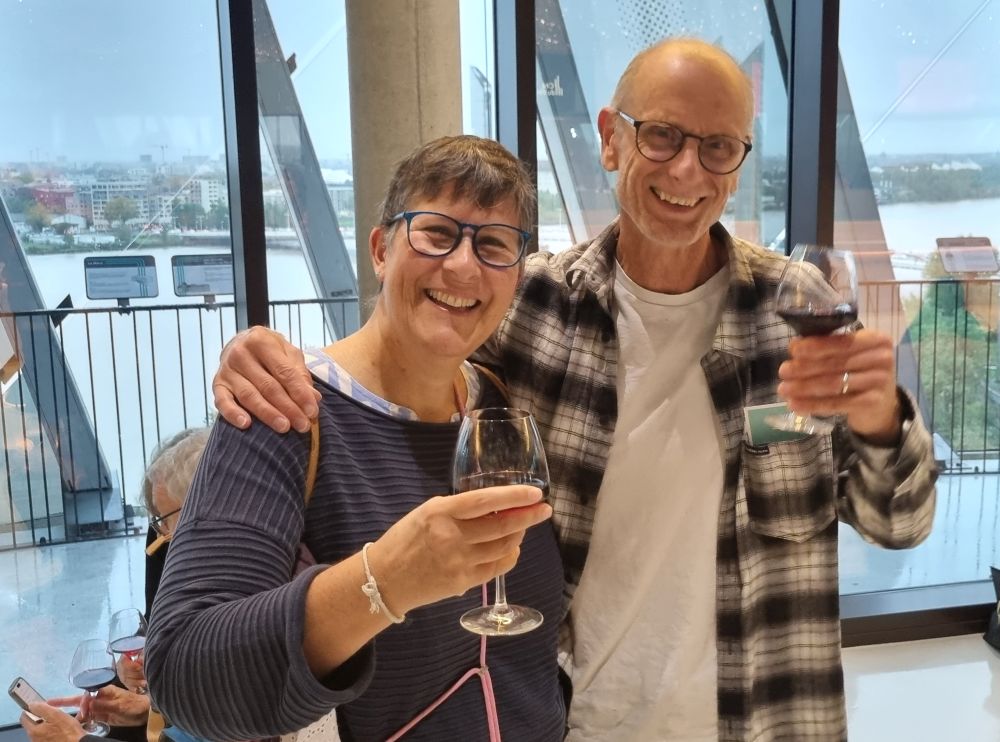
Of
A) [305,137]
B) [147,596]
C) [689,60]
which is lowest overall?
[147,596]

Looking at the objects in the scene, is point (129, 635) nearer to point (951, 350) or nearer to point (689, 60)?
point (689, 60)

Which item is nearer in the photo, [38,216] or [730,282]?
[730,282]

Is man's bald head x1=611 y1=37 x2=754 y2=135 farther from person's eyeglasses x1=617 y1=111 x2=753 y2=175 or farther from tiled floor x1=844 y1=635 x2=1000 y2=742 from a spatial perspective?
tiled floor x1=844 y1=635 x2=1000 y2=742

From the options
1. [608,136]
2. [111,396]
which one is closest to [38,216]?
[111,396]

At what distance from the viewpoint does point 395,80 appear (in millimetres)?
2811

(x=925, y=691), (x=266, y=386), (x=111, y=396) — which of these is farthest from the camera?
(x=111, y=396)

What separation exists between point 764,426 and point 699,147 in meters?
0.53

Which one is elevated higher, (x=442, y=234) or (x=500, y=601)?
(x=442, y=234)

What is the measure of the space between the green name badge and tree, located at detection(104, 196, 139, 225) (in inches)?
99.9

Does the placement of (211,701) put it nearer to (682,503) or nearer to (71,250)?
(682,503)

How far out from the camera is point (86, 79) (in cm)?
318

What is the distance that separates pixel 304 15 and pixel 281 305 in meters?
1.67

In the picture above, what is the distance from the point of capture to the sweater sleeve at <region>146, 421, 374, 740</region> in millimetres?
961

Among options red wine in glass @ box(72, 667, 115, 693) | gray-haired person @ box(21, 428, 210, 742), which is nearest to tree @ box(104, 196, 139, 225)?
gray-haired person @ box(21, 428, 210, 742)
